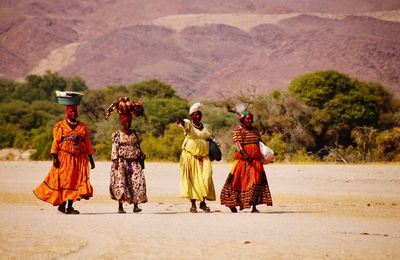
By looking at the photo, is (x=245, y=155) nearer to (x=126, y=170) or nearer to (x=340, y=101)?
(x=126, y=170)

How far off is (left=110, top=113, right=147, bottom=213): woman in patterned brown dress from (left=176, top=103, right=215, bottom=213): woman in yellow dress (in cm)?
84

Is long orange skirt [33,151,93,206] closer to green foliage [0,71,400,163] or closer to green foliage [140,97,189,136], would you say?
green foliage [0,71,400,163]

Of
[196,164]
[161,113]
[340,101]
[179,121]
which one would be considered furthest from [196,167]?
[340,101]

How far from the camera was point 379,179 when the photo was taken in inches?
1037

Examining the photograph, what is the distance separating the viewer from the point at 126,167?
15797 mm

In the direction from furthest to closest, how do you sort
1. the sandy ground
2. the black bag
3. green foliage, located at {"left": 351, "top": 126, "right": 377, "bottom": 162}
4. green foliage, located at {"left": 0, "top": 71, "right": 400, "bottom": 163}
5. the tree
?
the tree, green foliage, located at {"left": 0, "top": 71, "right": 400, "bottom": 163}, green foliage, located at {"left": 351, "top": 126, "right": 377, "bottom": 162}, the black bag, the sandy ground

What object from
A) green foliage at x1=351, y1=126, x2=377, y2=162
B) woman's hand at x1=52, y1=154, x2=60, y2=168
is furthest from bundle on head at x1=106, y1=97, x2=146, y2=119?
green foliage at x1=351, y1=126, x2=377, y2=162

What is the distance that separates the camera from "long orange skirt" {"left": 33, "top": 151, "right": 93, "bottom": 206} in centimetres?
1554

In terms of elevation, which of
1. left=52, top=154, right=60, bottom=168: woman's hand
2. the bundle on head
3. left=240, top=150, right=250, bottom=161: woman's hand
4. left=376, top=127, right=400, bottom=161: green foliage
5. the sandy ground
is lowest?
the sandy ground

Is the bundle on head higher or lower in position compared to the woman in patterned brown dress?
higher

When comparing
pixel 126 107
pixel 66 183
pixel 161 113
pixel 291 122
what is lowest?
pixel 66 183

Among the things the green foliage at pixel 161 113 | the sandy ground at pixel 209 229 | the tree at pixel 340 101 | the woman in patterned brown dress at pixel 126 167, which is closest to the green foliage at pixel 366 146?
the tree at pixel 340 101

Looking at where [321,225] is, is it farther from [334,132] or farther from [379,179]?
[334,132]

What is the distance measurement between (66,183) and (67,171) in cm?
20
